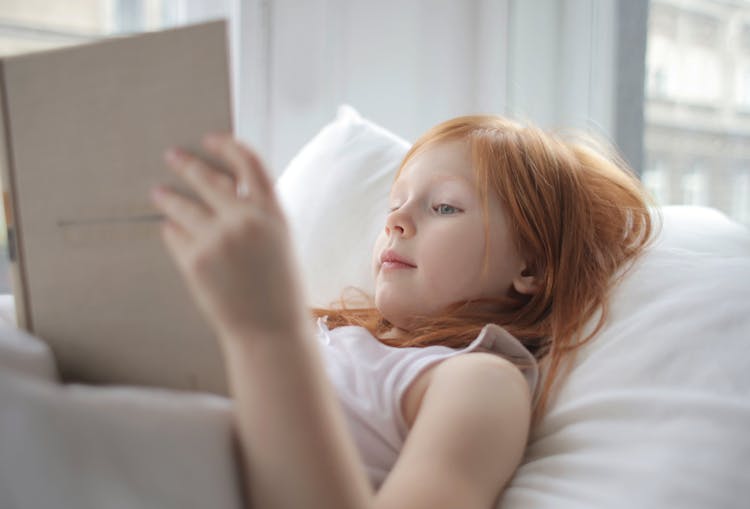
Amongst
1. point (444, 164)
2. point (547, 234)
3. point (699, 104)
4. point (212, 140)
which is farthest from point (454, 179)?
point (699, 104)

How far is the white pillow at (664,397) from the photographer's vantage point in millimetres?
576

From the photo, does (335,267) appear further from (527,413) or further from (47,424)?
(47,424)

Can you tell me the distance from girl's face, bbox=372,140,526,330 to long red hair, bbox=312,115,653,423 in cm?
1

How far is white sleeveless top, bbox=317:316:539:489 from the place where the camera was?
2.21 ft

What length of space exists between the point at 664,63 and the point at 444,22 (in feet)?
1.71

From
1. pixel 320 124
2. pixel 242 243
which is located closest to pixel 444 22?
pixel 320 124

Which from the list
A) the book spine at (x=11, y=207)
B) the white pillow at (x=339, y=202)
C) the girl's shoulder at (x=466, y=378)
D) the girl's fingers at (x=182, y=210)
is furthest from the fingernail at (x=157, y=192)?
the white pillow at (x=339, y=202)

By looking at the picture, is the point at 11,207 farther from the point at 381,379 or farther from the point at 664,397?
the point at 664,397

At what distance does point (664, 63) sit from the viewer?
1.46 metres

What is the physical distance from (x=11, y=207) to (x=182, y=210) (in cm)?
16

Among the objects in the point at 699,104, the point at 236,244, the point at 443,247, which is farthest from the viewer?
the point at 699,104

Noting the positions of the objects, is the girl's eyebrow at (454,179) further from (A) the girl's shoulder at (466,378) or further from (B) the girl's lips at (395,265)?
(A) the girl's shoulder at (466,378)

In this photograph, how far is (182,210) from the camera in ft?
1.43

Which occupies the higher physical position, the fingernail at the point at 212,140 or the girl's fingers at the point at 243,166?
the fingernail at the point at 212,140
